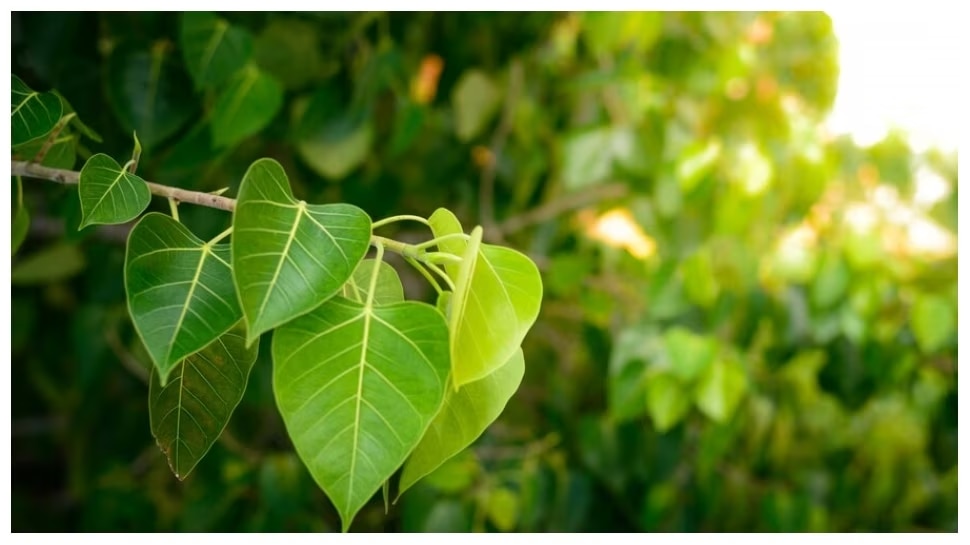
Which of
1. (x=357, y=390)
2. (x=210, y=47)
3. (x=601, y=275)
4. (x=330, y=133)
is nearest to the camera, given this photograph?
(x=357, y=390)

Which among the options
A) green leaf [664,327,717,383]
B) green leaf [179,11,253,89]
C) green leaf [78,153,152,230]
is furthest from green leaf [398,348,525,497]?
green leaf [664,327,717,383]

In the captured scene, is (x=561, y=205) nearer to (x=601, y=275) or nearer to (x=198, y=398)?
(x=601, y=275)

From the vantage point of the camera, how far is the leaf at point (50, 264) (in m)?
0.81

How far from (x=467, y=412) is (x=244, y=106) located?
44cm

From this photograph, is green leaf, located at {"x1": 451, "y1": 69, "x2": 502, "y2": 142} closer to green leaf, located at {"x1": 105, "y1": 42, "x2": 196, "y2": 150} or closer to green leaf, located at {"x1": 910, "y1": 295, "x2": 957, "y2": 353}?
green leaf, located at {"x1": 105, "y1": 42, "x2": 196, "y2": 150}

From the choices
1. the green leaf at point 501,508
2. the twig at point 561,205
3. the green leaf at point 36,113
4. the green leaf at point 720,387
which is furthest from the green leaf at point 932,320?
the green leaf at point 36,113

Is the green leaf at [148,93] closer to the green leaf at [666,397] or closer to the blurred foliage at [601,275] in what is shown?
the blurred foliage at [601,275]

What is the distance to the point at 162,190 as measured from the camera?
11.1 inches

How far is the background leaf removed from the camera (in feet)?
0.73

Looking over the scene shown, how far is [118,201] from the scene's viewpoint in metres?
0.28

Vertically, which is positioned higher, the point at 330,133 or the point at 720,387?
the point at 330,133

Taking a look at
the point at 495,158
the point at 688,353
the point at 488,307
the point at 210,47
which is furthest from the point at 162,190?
the point at 495,158

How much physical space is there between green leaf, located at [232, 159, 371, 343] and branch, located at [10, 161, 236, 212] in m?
0.01
